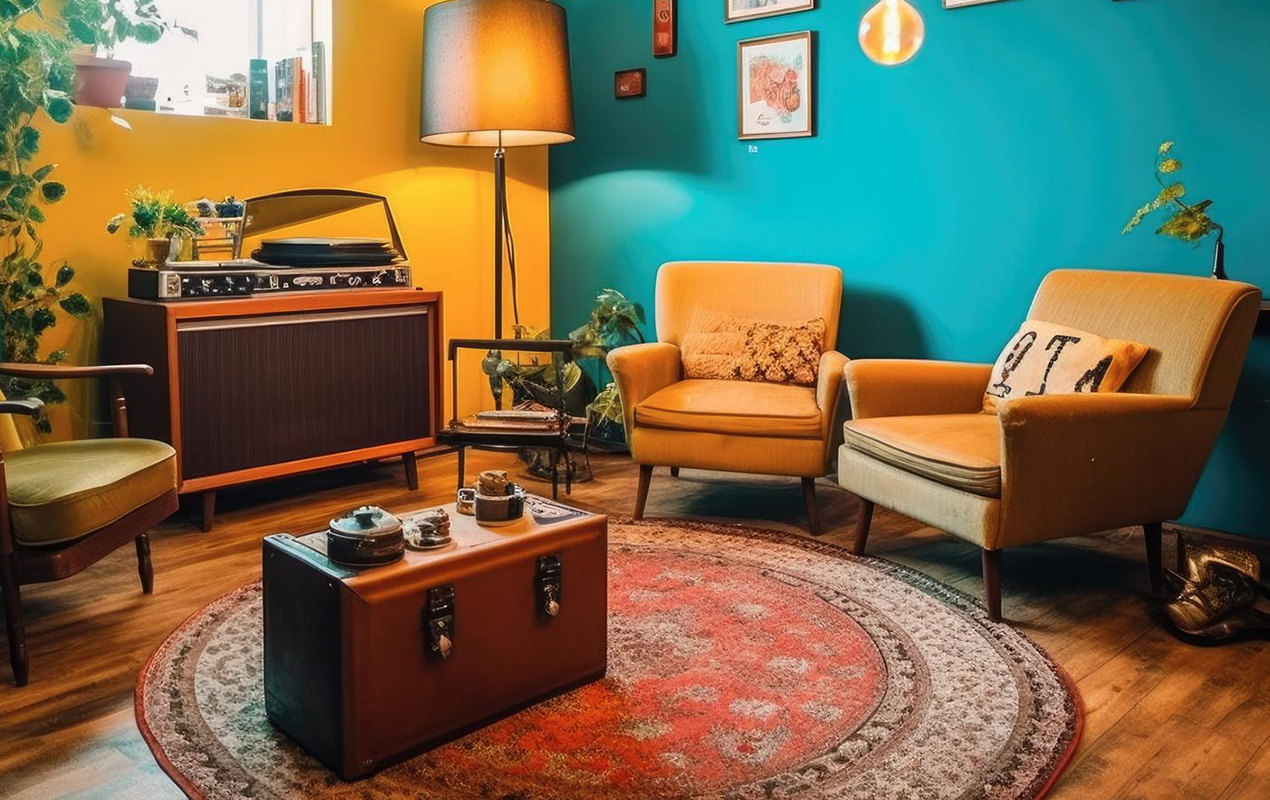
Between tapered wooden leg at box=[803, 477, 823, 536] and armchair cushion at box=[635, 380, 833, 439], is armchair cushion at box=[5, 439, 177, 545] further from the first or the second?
tapered wooden leg at box=[803, 477, 823, 536]

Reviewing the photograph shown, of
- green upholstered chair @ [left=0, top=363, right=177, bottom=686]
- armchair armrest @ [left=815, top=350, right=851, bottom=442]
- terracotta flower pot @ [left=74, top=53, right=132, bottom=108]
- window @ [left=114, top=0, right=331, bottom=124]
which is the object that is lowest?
green upholstered chair @ [left=0, top=363, right=177, bottom=686]

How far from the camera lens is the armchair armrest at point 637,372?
144 inches

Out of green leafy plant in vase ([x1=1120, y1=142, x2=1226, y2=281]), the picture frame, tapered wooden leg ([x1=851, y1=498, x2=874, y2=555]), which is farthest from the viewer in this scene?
the picture frame

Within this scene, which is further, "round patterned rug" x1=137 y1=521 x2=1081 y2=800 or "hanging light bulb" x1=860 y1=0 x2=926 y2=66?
"hanging light bulb" x1=860 y1=0 x2=926 y2=66

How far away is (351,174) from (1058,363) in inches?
106

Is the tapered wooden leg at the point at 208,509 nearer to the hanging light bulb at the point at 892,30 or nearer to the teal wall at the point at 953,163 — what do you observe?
the teal wall at the point at 953,163

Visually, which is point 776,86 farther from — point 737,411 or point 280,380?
point 280,380

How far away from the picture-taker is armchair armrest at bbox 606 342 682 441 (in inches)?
144

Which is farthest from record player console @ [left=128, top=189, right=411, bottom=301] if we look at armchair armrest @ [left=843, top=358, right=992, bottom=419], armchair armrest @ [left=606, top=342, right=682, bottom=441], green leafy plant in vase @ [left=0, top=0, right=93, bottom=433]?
armchair armrest @ [left=843, top=358, right=992, bottom=419]

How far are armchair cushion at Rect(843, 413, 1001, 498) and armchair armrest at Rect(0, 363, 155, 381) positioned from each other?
6.32 feet

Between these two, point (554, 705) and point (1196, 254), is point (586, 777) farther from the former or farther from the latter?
point (1196, 254)

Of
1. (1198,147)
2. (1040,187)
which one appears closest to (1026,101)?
(1040,187)

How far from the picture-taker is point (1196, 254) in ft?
11.1

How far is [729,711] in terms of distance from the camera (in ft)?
7.57
